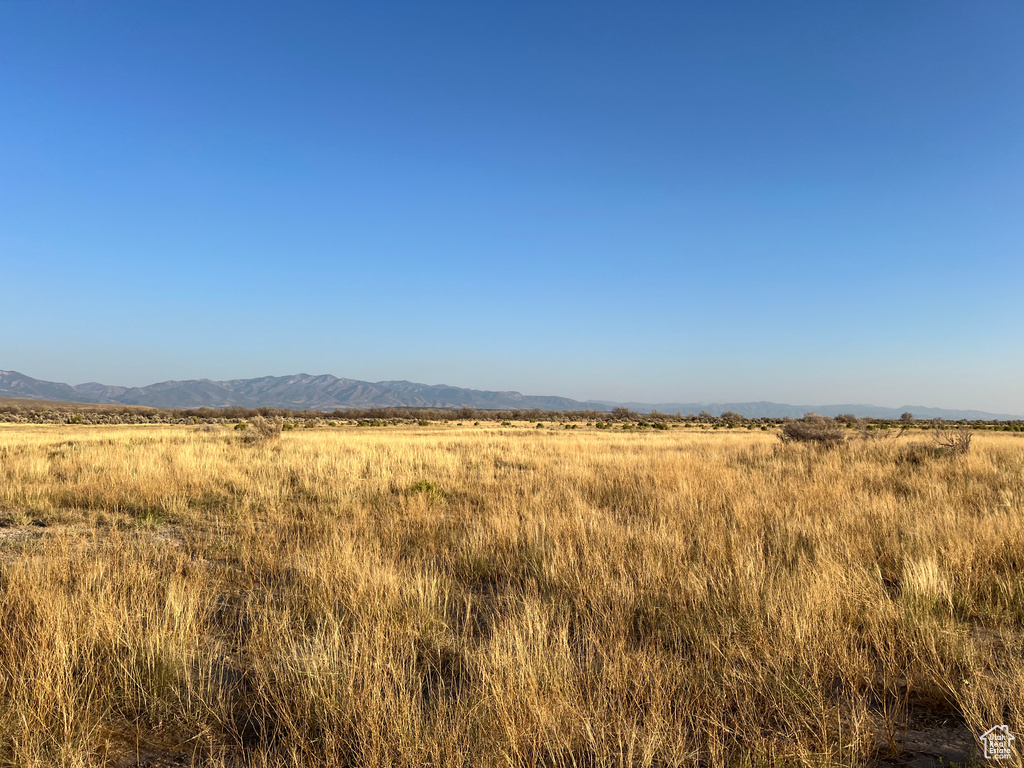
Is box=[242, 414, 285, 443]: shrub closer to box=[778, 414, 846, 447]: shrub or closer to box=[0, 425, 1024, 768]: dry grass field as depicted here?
box=[0, 425, 1024, 768]: dry grass field

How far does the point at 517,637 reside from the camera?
9.43 ft

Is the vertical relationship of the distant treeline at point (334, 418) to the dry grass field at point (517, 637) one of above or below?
below

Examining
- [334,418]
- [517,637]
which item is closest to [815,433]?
[517,637]

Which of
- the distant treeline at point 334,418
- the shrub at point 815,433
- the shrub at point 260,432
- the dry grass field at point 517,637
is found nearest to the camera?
the dry grass field at point 517,637

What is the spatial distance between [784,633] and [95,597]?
5038mm

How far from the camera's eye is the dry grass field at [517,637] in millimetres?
2371

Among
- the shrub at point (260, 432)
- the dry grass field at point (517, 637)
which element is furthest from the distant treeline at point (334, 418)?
the dry grass field at point (517, 637)

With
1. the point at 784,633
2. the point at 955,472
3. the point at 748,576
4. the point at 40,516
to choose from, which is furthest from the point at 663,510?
the point at 40,516

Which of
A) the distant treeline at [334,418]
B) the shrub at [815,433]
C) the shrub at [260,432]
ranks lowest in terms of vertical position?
the distant treeline at [334,418]

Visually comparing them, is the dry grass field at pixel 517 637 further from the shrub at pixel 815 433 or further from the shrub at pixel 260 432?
the shrub at pixel 260 432

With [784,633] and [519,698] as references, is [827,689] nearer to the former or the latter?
[784,633]

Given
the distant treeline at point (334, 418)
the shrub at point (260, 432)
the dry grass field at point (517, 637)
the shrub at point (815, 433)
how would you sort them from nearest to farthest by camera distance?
the dry grass field at point (517, 637), the shrub at point (815, 433), the shrub at point (260, 432), the distant treeline at point (334, 418)

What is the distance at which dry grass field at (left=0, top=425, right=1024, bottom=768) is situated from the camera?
2.37 m

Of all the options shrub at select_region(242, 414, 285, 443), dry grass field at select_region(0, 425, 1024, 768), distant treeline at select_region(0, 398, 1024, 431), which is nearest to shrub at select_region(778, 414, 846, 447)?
dry grass field at select_region(0, 425, 1024, 768)
